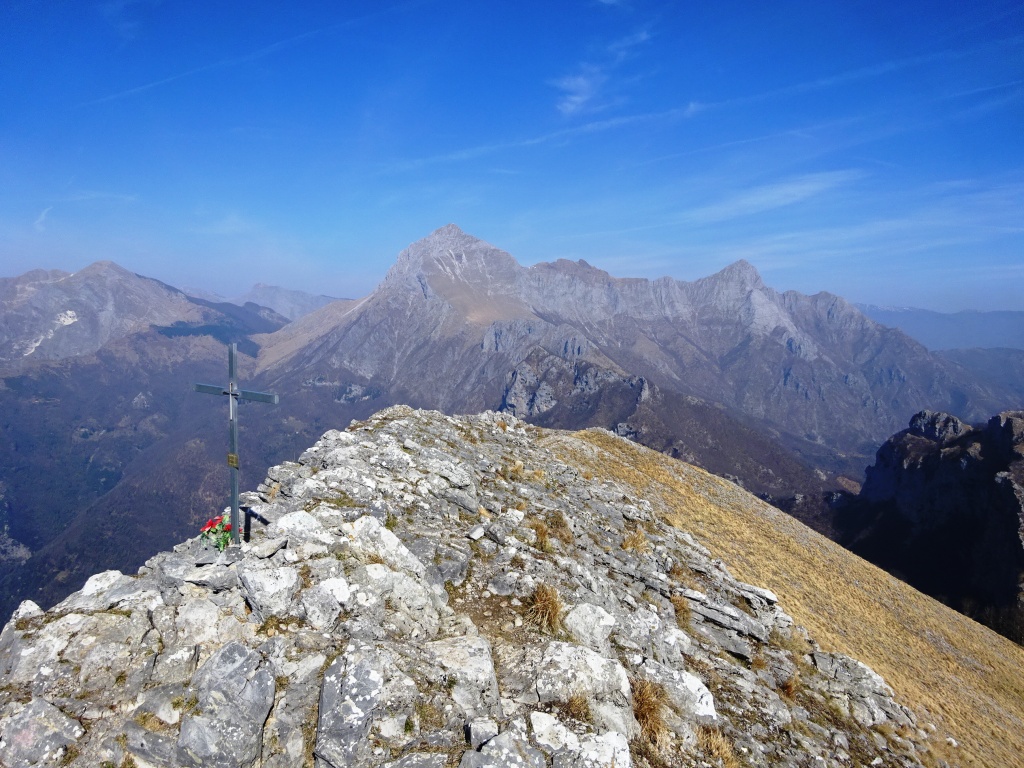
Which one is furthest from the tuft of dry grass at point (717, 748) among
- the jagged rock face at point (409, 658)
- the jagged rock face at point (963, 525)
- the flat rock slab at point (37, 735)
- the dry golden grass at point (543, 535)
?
the jagged rock face at point (963, 525)

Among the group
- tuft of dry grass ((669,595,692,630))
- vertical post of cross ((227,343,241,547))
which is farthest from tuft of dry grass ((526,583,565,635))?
vertical post of cross ((227,343,241,547))

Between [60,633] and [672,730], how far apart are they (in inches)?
450

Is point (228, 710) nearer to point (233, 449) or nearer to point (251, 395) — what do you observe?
point (233, 449)

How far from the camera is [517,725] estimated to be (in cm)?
870

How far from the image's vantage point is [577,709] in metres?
9.39

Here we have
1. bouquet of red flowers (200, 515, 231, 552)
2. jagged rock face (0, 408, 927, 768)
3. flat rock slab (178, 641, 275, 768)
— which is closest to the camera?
flat rock slab (178, 641, 275, 768)

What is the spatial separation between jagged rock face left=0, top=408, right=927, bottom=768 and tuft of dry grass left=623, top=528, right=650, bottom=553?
2.07 metres

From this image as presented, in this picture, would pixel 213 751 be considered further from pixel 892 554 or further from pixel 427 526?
pixel 892 554

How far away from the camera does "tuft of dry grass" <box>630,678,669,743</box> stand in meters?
9.97

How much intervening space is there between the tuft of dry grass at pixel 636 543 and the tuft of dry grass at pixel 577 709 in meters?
11.3

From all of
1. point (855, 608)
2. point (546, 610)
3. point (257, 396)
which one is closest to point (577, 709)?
point (546, 610)

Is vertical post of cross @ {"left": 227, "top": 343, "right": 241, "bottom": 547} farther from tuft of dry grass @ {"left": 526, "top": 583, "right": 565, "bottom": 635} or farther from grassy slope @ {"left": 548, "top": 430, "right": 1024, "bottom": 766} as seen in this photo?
grassy slope @ {"left": 548, "top": 430, "right": 1024, "bottom": 766}

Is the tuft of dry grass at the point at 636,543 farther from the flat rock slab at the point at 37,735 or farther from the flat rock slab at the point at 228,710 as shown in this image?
the flat rock slab at the point at 37,735

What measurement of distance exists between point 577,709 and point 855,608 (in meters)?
27.7
